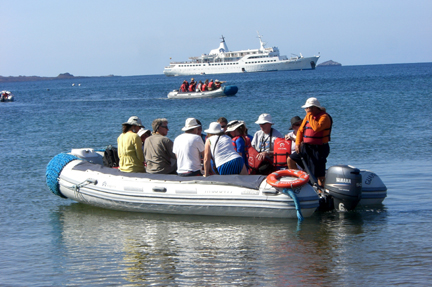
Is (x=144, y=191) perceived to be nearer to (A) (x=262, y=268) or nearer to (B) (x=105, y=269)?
(B) (x=105, y=269)

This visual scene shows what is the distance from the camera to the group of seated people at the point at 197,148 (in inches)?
310

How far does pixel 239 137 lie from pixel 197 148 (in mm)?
683

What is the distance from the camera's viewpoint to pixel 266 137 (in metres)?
8.62

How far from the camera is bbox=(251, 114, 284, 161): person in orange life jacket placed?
838cm

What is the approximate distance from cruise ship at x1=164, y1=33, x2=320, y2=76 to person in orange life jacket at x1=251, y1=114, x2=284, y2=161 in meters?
107

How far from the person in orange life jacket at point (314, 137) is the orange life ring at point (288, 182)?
18.4 inches

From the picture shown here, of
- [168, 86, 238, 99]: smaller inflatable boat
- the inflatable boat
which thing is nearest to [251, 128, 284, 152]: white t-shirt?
the inflatable boat

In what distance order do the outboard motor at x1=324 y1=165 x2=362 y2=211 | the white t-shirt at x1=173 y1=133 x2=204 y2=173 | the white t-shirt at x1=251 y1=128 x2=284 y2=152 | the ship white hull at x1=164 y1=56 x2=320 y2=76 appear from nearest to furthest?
the outboard motor at x1=324 y1=165 x2=362 y2=211, the white t-shirt at x1=173 y1=133 x2=204 y2=173, the white t-shirt at x1=251 y1=128 x2=284 y2=152, the ship white hull at x1=164 y1=56 x2=320 y2=76

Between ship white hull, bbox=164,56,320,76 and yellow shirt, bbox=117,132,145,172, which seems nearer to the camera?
yellow shirt, bbox=117,132,145,172

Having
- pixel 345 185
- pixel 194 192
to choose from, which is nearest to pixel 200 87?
pixel 194 192

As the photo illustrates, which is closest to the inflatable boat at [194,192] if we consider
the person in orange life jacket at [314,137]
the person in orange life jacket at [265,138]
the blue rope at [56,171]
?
the blue rope at [56,171]

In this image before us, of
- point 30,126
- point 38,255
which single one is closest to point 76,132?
point 30,126

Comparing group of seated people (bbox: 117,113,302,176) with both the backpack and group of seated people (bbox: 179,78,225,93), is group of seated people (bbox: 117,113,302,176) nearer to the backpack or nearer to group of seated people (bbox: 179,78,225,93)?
the backpack

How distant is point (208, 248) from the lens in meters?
6.70
